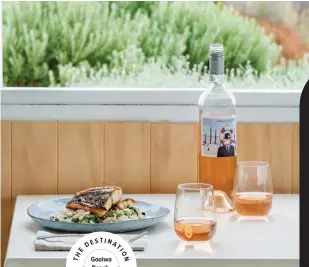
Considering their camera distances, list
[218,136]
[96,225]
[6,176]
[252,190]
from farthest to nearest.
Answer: [6,176] < [218,136] < [252,190] < [96,225]

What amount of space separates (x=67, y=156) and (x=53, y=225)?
0.55 metres

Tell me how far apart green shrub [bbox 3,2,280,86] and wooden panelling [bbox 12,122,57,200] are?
17 cm

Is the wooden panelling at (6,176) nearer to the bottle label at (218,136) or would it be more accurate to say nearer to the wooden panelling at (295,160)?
the bottle label at (218,136)

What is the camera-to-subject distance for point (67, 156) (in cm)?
176

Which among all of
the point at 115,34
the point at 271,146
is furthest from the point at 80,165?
the point at 271,146

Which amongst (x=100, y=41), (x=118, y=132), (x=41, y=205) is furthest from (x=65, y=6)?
(x=41, y=205)

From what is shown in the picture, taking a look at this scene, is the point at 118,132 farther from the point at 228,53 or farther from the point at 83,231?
the point at 83,231

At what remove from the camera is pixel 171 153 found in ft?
5.80

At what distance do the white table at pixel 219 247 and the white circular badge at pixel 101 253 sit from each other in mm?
24

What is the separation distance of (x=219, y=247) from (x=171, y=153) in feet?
2.23

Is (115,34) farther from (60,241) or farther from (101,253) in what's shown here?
(101,253)

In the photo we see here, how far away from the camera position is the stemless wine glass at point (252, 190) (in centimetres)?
134

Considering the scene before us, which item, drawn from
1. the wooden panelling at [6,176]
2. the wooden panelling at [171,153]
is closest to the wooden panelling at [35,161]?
the wooden panelling at [6,176]

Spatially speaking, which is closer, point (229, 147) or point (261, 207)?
point (261, 207)
